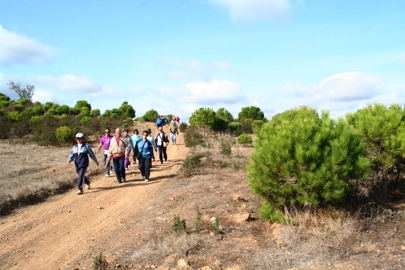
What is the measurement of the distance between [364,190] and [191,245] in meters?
4.02

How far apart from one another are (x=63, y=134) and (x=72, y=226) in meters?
16.4

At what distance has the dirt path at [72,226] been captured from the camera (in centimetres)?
583

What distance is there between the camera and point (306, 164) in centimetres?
570

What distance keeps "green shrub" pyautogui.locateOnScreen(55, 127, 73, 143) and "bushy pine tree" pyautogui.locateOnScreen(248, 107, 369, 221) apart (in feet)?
62.4

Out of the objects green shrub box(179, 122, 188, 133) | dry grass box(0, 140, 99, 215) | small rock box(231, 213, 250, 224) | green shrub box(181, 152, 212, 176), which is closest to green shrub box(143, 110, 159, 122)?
green shrub box(179, 122, 188, 133)

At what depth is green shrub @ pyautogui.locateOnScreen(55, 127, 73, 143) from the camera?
22469mm

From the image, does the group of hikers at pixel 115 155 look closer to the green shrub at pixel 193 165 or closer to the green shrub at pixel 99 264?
the green shrub at pixel 193 165

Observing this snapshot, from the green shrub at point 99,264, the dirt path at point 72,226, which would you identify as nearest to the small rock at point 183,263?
the green shrub at point 99,264

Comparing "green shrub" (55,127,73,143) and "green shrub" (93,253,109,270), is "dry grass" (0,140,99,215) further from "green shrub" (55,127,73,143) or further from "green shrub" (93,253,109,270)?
"green shrub" (93,253,109,270)

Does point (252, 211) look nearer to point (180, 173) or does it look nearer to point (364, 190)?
point (364, 190)

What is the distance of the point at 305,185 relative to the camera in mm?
5727

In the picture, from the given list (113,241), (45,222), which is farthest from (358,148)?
(45,222)

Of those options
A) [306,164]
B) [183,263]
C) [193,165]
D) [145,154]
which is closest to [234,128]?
[193,165]

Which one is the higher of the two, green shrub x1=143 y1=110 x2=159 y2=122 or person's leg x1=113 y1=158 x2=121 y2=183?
green shrub x1=143 y1=110 x2=159 y2=122
